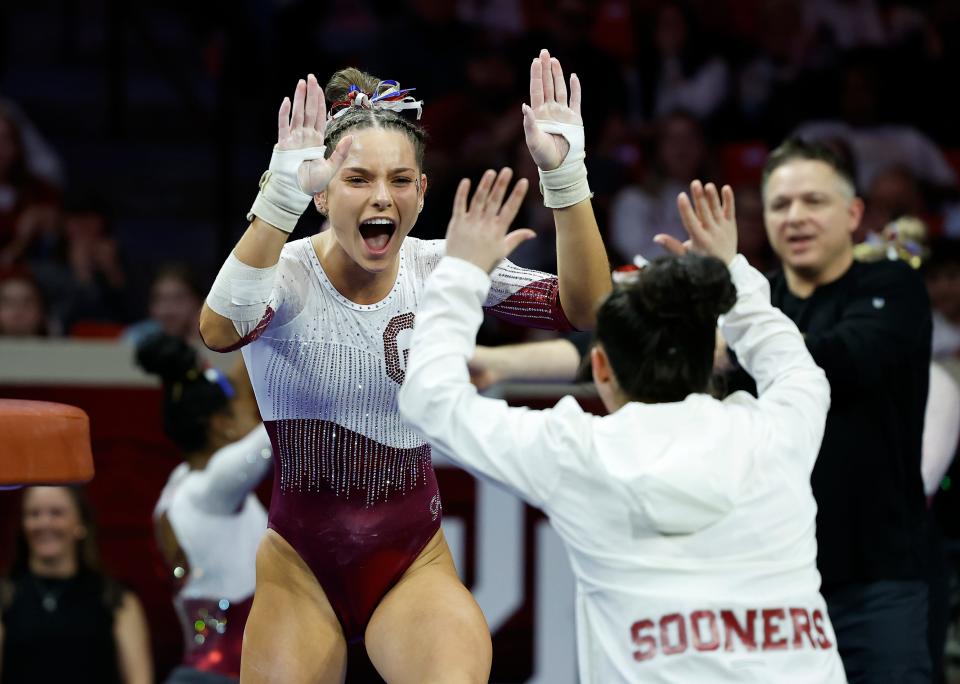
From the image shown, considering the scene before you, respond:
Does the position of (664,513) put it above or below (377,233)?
below

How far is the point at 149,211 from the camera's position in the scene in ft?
27.8

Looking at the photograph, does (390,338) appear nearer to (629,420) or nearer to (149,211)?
(629,420)

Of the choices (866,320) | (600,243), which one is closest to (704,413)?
(600,243)

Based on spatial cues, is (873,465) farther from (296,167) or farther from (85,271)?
(85,271)

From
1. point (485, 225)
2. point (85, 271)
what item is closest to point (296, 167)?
point (485, 225)

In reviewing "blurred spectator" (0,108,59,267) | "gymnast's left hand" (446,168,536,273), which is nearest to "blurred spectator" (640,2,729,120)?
"blurred spectator" (0,108,59,267)

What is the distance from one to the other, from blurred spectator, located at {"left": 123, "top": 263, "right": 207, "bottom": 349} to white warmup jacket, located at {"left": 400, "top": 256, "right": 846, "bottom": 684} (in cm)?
385

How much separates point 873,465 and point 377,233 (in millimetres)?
1453

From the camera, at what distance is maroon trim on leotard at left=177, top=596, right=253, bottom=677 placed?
4594mm

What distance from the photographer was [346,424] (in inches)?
128

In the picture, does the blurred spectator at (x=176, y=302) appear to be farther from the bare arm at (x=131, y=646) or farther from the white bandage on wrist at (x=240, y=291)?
the white bandage on wrist at (x=240, y=291)

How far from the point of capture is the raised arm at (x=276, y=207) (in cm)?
286

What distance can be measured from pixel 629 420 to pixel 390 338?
3.02ft

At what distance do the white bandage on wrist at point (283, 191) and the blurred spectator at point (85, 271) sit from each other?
4.04m
